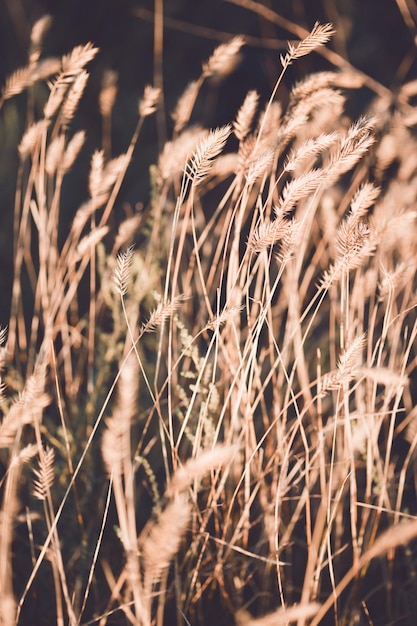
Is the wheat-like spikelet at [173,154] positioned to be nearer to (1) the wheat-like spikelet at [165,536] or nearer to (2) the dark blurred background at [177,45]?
(1) the wheat-like spikelet at [165,536]

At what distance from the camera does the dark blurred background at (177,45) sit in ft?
8.93

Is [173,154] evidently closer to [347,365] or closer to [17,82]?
[17,82]

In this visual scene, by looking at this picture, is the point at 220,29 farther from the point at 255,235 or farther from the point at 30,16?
the point at 255,235

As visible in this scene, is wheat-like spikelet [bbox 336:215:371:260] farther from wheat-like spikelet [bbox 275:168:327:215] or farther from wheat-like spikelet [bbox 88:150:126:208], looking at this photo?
wheat-like spikelet [bbox 88:150:126:208]

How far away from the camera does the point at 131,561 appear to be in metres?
0.75

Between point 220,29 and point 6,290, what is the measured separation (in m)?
1.92

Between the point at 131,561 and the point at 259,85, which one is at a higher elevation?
the point at 259,85

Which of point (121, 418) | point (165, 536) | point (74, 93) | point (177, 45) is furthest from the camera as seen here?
point (177, 45)

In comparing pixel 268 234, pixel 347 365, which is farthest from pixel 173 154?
pixel 347 365

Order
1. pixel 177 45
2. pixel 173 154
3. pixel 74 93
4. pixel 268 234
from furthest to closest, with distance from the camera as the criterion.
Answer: pixel 177 45 → pixel 173 154 → pixel 74 93 → pixel 268 234

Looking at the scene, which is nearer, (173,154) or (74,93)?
(74,93)

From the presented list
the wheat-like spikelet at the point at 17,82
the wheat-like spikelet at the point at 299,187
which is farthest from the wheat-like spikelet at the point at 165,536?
the wheat-like spikelet at the point at 17,82

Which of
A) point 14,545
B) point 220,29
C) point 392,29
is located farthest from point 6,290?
point 392,29

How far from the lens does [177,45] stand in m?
2.98
